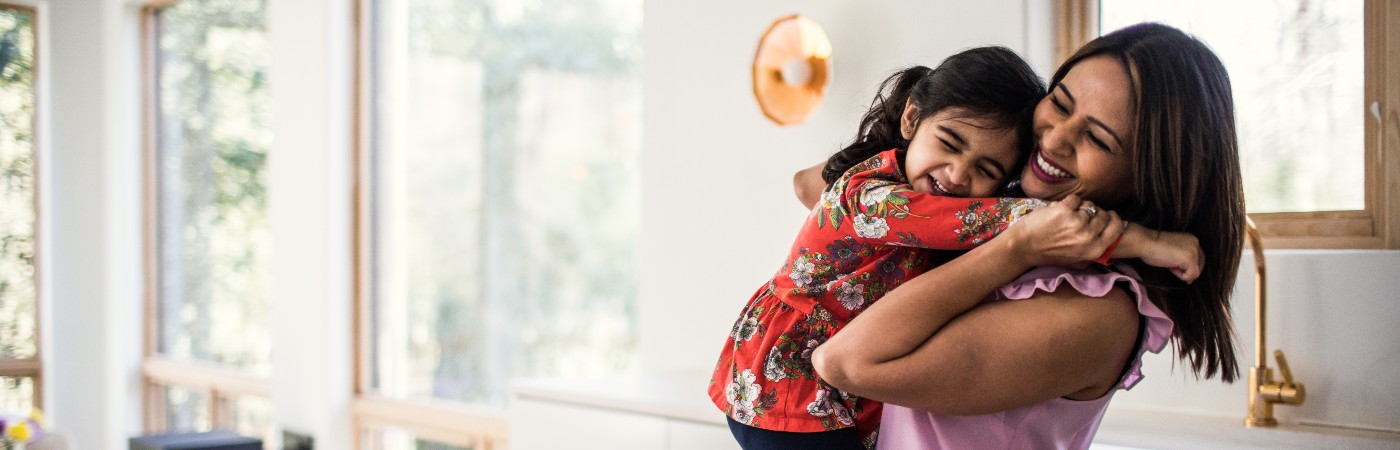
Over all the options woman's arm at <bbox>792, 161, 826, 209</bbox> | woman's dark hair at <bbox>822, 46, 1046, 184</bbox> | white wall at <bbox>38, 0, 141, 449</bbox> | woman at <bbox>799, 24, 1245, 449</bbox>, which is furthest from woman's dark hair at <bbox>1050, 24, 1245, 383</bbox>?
white wall at <bbox>38, 0, 141, 449</bbox>

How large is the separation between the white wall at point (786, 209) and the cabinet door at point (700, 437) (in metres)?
0.70

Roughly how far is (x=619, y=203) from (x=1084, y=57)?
2722 mm

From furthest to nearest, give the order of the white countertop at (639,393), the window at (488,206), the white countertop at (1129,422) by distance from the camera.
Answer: the window at (488,206), the white countertop at (639,393), the white countertop at (1129,422)

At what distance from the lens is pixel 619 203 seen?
3.75 meters

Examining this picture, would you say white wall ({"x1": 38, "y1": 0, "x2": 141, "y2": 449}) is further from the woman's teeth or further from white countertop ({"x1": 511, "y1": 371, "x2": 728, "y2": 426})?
the woman's teeth

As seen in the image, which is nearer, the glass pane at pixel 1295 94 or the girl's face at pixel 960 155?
the girl's face at pixel 960 155

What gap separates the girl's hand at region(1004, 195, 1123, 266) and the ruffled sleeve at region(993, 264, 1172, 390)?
0.03 m

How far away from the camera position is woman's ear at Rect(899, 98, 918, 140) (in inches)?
52.4

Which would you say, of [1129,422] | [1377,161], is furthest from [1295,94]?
[1129,422]

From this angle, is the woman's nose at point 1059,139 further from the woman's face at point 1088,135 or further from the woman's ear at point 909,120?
the woman's ear at point 909,120

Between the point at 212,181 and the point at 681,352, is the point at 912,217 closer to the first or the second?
the point at 681,352

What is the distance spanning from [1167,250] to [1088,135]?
132 millimetres

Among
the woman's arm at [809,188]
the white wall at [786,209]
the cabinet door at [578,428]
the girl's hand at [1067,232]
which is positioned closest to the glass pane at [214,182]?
the white wall at [786,209]

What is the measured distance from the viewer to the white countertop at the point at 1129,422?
1.62 metres
